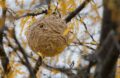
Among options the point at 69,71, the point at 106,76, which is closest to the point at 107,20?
the point at 106,76

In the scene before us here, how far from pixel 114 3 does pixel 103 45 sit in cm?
18

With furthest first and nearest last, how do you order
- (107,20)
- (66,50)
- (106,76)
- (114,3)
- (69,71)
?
(66,50), (69,71), (106,76), (107,20), (114,3)

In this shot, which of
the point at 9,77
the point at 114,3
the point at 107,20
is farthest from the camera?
the point at 9,77

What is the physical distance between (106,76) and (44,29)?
37.4 inches

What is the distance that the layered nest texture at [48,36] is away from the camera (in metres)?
1.89

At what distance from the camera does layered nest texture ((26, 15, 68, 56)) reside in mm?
1891

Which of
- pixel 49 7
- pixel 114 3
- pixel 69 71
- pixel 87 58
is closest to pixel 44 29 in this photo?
pixel 49 7

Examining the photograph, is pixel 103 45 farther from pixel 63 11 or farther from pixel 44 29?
pixel 63 11

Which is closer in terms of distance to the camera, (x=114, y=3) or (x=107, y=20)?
(x=114, y=3)

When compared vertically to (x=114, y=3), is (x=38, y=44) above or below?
below

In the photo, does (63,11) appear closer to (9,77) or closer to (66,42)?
(66,42)

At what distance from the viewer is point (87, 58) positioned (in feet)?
3.43

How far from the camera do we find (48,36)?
1.89m

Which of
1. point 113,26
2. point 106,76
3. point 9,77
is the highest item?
point 113,26
